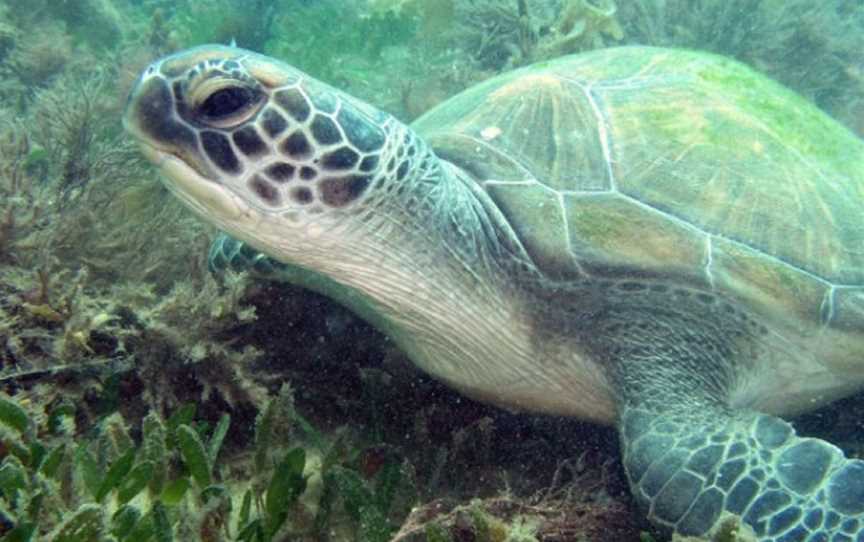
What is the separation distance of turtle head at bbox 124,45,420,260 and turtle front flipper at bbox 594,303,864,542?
1.15 m

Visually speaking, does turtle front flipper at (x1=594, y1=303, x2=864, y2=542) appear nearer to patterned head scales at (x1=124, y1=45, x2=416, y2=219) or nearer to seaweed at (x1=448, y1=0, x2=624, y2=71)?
patterned head scales at (x1=124, y1=45, x2=416, y2=219)

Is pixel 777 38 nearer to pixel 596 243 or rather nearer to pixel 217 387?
pixel 596 243

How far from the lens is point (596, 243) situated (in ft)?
7.74

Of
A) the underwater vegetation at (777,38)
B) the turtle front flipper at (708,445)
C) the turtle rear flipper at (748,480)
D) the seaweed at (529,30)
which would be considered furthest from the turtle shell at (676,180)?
the underwater vegetation at (777,38)

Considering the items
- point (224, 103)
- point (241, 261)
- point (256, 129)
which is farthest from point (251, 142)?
point (241, 261)

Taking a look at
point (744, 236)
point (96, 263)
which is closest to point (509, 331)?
point (744, 236)

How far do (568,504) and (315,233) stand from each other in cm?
118

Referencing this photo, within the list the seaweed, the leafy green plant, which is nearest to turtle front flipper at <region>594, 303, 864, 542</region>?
the leafy green plant

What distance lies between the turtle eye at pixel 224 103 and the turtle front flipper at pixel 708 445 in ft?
4.89

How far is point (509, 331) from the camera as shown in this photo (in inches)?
95.0

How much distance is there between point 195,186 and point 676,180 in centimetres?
185

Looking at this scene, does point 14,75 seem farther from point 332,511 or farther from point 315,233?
point 332,511

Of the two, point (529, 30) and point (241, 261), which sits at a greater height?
→ point (529, 30)

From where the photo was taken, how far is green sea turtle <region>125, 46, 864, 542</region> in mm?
1930
